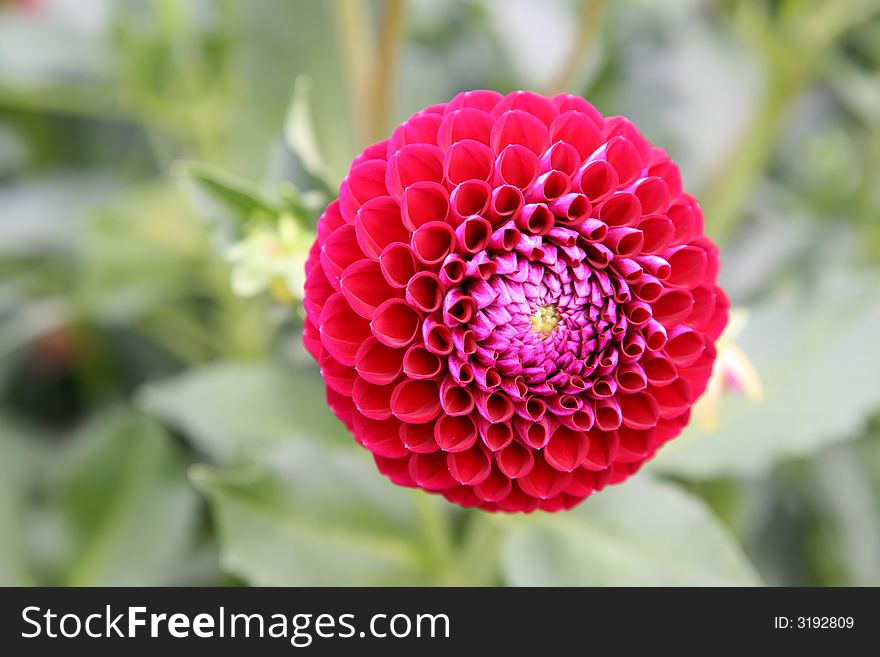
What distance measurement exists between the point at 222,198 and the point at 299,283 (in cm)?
8

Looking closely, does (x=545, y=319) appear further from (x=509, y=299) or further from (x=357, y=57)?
(x=357, y=57)

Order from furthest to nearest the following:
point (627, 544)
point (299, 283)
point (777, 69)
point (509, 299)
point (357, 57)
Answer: point (777, 69) < point (357, 57) < point (627, 544) < point (299, 283) < point (509, 299)

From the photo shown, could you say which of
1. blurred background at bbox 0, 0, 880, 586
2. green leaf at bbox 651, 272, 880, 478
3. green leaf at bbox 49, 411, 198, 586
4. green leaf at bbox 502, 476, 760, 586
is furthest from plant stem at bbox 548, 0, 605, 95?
green leaf at bbox 49, 411, 198, 586

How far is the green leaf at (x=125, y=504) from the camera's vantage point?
843 millimetres

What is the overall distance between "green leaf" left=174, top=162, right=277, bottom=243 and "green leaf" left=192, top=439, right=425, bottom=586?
18cm

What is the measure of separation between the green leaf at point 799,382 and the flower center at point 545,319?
0.29m

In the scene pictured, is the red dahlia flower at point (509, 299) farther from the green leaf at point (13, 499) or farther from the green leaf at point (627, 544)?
the green leaf at point (13, 499)

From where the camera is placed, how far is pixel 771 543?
99cm

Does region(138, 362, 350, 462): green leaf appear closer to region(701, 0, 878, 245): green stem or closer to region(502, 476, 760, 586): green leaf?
region(502, 476, 760, 586): green leaf

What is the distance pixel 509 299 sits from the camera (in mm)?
448

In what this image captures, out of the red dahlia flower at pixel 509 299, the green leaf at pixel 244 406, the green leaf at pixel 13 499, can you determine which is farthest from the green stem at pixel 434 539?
the green leaf at pixel 13 499

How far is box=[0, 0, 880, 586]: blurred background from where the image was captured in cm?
68

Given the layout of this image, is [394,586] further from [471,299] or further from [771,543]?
[771,543]

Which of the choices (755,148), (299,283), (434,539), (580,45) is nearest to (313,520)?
(434,539)
